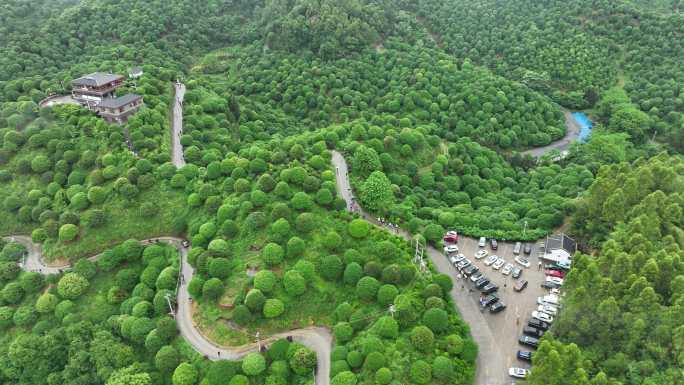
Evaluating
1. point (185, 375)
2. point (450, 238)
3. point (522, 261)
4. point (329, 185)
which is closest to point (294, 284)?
point (185, 375)

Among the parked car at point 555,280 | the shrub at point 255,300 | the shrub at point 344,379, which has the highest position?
the parked car at point 555,280

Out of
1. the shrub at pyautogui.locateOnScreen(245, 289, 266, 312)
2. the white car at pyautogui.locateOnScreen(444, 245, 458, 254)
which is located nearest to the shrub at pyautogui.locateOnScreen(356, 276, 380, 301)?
the shrub at pyautogui.locateOnScreen(245, 289, 266, 312)

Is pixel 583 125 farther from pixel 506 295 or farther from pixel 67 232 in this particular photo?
pixel 67 232

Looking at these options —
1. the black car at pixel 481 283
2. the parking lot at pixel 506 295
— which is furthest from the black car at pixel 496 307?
the black car at pixel 481 283

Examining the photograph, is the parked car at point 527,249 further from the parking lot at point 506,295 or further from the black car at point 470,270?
the black car at point 470,270

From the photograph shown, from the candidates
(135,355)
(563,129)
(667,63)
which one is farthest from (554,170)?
(135,355)

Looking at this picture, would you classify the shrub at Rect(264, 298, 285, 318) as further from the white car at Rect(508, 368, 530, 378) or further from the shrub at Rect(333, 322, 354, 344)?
the white car at Rect(508, 368, 530, 378)
